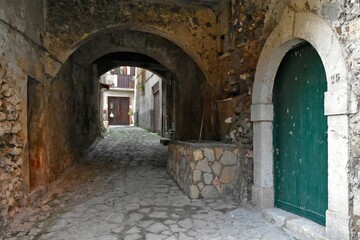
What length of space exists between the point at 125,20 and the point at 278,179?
131 inches

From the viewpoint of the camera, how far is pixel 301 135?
2947mm

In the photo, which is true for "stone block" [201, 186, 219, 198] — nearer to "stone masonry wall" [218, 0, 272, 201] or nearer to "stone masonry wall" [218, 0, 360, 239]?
"stone masonry wall" [218, 0, 272, 201]

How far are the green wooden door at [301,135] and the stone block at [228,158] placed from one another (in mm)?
654

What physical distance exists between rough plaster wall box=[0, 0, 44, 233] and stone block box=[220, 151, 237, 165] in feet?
8.41

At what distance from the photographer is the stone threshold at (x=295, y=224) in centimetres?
249

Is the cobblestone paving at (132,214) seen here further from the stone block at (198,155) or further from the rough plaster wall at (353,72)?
the rough plaster wall at (353,72)

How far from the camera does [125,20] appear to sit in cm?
441

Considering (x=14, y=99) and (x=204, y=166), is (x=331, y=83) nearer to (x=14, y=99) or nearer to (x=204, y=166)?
(x=204, y=166)

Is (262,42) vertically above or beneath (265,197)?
above

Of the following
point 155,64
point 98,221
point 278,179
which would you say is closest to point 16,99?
point 98,221

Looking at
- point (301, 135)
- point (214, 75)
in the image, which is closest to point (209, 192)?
point (301, 135)

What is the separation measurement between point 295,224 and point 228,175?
128 cm

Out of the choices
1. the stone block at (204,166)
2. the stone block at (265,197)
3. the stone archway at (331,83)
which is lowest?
the stone block at (265,197)

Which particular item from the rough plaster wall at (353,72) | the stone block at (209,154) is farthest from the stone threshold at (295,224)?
the stone block at (209,154)
